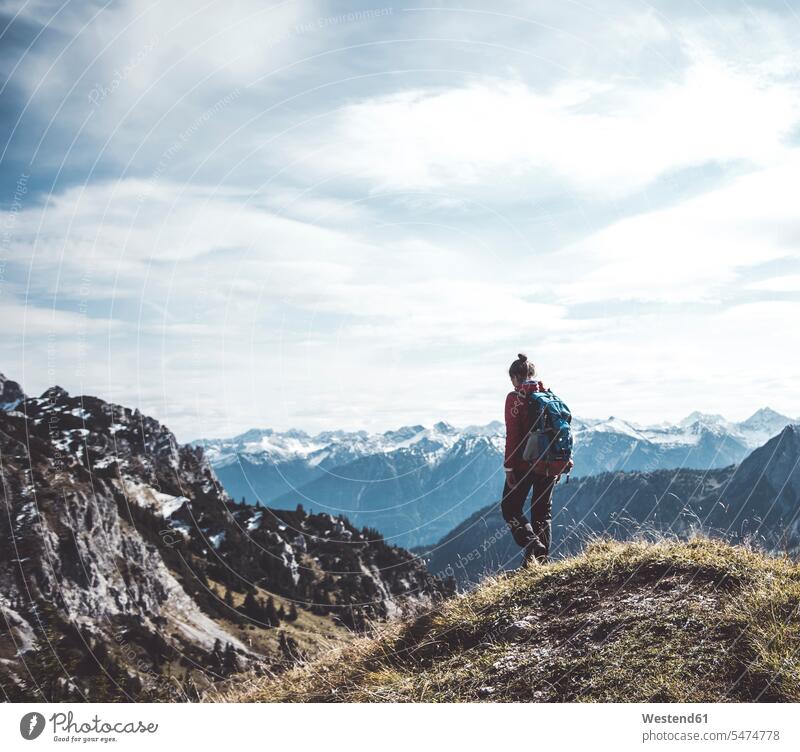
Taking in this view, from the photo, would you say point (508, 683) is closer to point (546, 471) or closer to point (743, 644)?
point (743, 644)

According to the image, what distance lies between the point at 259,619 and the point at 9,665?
63782 millimetres

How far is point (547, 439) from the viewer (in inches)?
396

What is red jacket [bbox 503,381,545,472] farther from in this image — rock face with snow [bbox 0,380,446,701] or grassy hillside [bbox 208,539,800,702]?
rock face with snow [bbox 0,380,446,701]

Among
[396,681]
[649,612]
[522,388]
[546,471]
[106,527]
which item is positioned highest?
[522,388]

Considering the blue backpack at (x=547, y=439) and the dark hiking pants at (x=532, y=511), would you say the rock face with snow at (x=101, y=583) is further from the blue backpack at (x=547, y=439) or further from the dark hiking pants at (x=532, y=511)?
the blue backpack at (x=547, y=439)

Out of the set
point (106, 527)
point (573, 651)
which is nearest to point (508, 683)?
point (573, 651)

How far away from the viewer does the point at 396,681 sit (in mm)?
7258
